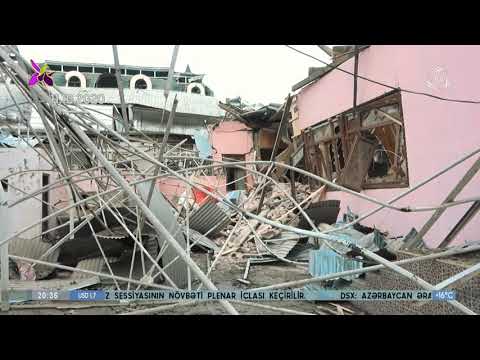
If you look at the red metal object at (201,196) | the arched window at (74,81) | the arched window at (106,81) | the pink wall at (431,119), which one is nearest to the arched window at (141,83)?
the arched window at (106,81)

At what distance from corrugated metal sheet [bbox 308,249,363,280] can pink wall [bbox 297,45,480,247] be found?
1375 mm

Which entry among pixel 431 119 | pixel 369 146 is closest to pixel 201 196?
pixel 369 146

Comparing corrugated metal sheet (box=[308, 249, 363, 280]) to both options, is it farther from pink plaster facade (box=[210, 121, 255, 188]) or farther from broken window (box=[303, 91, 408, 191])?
pink plaster facade (box=[210, 121, 255, 188])

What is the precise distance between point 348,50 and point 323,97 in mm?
1477

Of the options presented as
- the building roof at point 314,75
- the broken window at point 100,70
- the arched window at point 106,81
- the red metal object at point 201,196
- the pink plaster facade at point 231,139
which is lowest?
the red metal object at point 201,196

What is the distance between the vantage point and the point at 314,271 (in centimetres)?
495

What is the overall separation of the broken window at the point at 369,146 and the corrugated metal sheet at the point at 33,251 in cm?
504

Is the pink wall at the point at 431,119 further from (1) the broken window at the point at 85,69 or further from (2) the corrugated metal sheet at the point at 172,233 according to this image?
(1) the broken window at the point at 85,69

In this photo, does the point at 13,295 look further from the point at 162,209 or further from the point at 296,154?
the point at 296,154

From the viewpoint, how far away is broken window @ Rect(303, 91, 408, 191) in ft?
20.3

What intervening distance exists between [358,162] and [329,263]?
9.88ft

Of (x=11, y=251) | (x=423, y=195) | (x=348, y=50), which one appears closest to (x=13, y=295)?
(x=11, y=251)

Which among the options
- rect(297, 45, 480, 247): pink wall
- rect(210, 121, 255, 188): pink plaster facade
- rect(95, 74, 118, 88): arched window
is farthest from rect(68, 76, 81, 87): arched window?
rect(297, 45, 480, 247): pink wall

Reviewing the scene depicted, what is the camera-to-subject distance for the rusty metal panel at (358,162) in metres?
6.92
